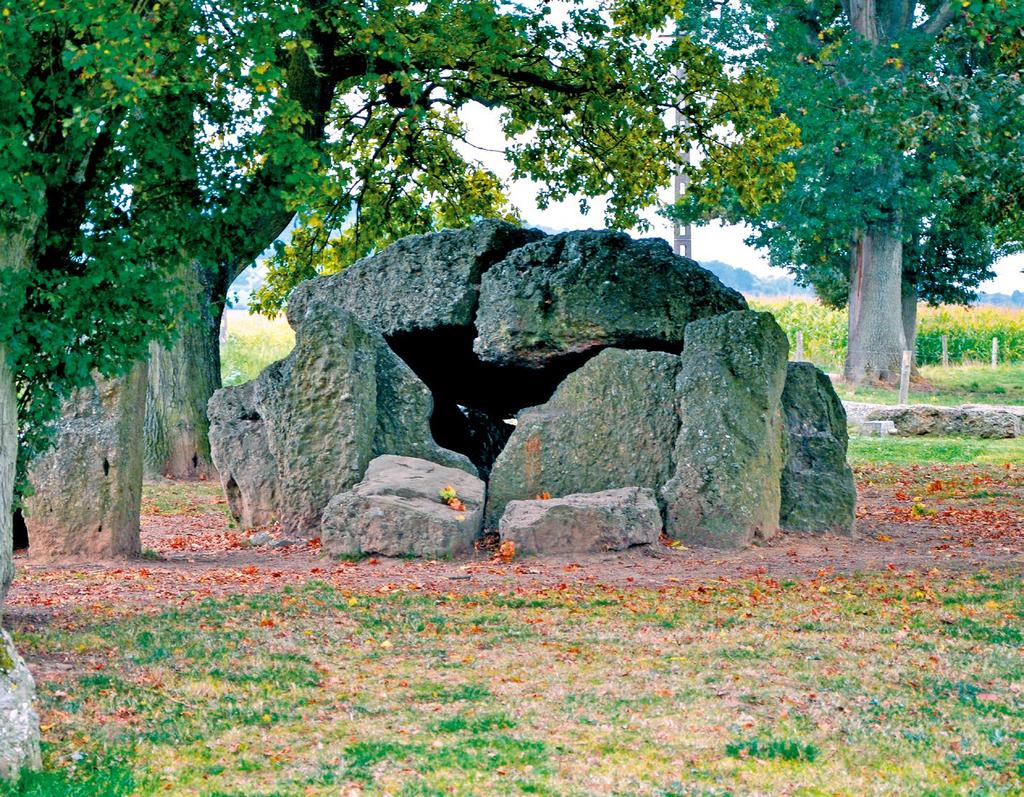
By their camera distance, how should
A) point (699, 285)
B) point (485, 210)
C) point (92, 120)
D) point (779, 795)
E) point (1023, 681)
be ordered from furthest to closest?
point (485, 210) → point (699, 285) → point (92, 120) → point (1023, 681) → point (779, 795)

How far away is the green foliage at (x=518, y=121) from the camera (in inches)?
719

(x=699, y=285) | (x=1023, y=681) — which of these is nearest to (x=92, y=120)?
(x=1023, y=681)

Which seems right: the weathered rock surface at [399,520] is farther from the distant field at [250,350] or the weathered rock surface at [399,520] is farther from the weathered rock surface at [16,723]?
the distant field at [250,350]

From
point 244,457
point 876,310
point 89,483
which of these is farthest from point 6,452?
point 876,310

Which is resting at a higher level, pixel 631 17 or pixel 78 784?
pixel 631 17

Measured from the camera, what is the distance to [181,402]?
69.7 feet

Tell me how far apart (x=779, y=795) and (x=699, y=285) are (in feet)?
33.5

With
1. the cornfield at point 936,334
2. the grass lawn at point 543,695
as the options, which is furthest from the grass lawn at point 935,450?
the cornfield at point 936,334

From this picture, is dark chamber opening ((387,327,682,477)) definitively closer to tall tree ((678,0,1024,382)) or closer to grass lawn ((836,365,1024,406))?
tall tree ((678,0,1024,382))

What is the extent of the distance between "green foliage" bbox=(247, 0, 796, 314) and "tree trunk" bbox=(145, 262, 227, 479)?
227 centimetres

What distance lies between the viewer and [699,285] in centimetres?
1573

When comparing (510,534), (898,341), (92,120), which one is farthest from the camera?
(898,341)

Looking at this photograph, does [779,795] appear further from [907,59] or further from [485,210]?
[907,59]

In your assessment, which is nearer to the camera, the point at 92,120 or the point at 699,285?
the point at 92,120
